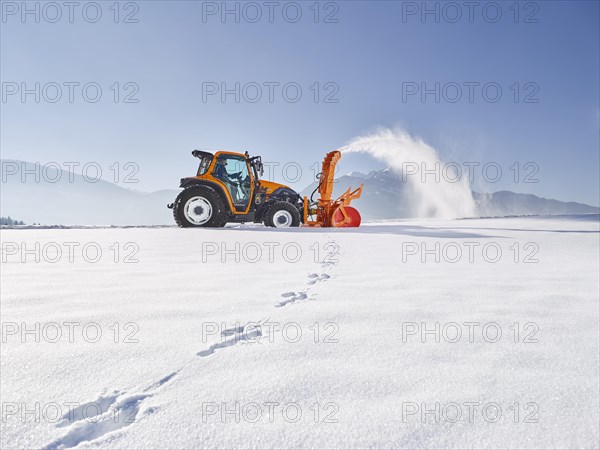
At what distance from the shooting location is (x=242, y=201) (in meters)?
9.11

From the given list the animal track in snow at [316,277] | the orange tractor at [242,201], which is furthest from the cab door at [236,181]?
the animal track in snow at [316,277]

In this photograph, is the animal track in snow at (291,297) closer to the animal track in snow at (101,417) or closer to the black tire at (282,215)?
the animal track in snow at (101,417)

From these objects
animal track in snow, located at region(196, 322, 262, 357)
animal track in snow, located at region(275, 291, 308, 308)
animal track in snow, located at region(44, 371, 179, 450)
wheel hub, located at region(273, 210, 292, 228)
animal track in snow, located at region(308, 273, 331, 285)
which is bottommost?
animal track in snow, located at region(44, 371, 179, 450)

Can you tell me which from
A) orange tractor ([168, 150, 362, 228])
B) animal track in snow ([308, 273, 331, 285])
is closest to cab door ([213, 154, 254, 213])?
orange tractor ([168, 150, 362, 228])

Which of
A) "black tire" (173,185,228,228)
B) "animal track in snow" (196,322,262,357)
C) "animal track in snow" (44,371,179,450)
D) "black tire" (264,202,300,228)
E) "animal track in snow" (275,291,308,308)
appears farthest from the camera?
"black tire" (264,202,300,228)

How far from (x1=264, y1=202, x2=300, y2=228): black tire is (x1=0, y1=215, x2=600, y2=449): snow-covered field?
6503 millimetres

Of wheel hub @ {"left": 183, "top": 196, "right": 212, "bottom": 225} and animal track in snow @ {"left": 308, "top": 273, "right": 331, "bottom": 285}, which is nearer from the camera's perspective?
animal track in snow @ {"left": 308, "top": 273, "right": 331, "bottom": 285}

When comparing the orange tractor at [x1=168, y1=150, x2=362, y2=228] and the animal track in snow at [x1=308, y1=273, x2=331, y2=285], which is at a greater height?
the orange tractor at [x1=168, y1=150, x2=362, y2=228]

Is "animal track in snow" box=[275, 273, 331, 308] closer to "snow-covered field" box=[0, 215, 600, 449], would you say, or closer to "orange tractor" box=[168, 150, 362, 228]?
"snow-covered field" box=[0, 215, 600, 449]

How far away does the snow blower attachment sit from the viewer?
32.5 feet

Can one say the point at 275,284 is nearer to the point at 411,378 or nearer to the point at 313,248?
the point at 411,378

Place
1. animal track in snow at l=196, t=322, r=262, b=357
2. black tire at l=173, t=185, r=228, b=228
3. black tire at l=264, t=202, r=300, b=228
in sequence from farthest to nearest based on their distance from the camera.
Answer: black tire at l=264, t=202, r=300, b=228 < black tire at l=173, t=185, r=228, b=228 < animal track in snow at l=196, t=322, r=262, b=357

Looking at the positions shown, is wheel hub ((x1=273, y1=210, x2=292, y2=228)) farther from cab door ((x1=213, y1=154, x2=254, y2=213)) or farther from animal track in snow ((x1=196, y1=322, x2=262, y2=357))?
animal track in snow ((x1=196, y1=322, x2=262, y2=357))

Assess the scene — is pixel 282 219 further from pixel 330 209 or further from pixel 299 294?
pixel 299 294
